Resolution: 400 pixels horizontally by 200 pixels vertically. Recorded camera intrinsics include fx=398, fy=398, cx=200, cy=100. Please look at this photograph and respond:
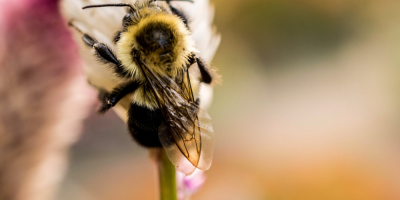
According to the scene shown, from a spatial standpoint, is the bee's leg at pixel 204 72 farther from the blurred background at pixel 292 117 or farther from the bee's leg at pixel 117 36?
the blurred background at pixel 292 117

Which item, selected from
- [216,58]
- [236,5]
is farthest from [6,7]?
[236,5]

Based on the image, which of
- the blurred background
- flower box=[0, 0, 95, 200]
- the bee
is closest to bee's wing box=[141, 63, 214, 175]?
the bee

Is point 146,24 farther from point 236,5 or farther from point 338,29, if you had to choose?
point 338,29

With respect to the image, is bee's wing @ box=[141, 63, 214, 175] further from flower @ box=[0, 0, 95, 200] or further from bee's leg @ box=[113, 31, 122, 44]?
flower @ box=[0, 0, 95, 200]

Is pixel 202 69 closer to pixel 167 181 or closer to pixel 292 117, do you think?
pixel 167 181

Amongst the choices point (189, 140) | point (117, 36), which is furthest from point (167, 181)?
point (117, 36)

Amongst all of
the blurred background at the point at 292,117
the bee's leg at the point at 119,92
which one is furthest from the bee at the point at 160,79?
the blurred background at the point at 292,117
